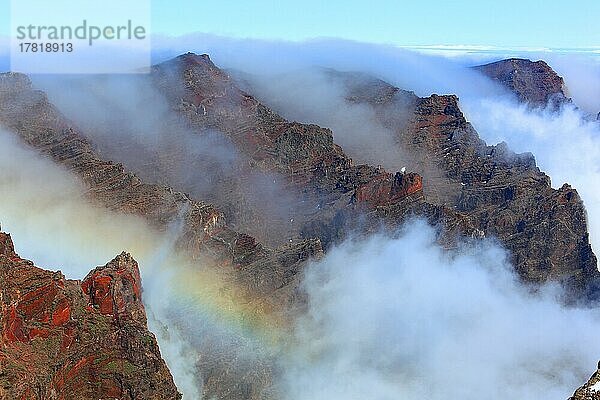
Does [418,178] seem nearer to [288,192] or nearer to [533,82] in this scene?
[288,192]

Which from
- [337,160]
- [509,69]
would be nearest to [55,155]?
[337,160]

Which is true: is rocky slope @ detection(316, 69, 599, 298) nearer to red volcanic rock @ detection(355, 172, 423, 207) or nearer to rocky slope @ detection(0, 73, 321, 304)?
red volcanic rock @ detection(355, 172, 423, 207)

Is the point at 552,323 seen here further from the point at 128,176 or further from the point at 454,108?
the point at 454,108

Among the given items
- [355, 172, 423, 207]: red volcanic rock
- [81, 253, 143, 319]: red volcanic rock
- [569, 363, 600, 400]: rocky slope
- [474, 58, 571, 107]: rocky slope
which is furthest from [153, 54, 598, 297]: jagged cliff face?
[569, 363, 600, 400]: rocky slope

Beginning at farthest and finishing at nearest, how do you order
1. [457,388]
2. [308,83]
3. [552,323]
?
[308,83]
[552,323]
[457,388]

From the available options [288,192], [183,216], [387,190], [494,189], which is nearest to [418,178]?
Result: [387,190]

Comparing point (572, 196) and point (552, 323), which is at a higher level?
point (572, 196)
